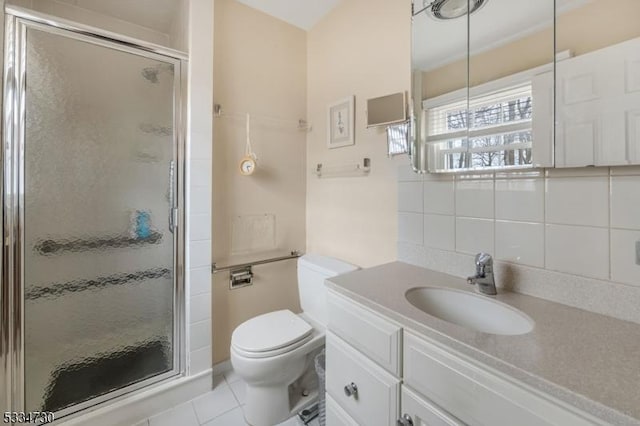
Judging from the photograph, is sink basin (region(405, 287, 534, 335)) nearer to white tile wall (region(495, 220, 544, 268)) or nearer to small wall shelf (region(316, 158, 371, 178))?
white tile wall (region(495, 220, 544, 268))

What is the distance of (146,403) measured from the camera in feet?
4.65

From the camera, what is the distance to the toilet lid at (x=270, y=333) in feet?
4.18

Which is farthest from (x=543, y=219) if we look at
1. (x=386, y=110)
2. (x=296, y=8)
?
(x=296, y=8)

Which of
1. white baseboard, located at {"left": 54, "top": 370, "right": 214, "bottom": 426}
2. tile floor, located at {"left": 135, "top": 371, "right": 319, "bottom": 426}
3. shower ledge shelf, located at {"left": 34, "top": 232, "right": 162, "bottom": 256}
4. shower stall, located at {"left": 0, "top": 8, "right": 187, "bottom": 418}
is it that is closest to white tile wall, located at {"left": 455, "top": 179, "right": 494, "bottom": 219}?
tile floor, located at {"left": 135, "top": 371, "right": 319, "bottom": 426}

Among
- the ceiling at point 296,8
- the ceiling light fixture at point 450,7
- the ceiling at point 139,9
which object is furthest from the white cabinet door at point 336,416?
the ceiling at point 139,9

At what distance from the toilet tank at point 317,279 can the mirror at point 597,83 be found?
3.53 feet

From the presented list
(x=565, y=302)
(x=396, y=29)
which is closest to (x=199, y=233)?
(x=396, y=29)

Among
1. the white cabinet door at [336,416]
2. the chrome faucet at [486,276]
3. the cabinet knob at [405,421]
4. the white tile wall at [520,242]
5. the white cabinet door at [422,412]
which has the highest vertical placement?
the white tile wall at [520,242]

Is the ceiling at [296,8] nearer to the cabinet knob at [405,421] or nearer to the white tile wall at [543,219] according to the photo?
the white tile wall at [543,219]

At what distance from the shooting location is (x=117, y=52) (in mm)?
1359

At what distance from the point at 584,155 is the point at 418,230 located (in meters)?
0.63

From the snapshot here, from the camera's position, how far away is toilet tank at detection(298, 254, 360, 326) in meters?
1.53

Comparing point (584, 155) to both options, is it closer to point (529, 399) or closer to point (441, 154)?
point (441, 154)

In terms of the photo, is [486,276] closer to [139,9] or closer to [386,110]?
[386,110]
